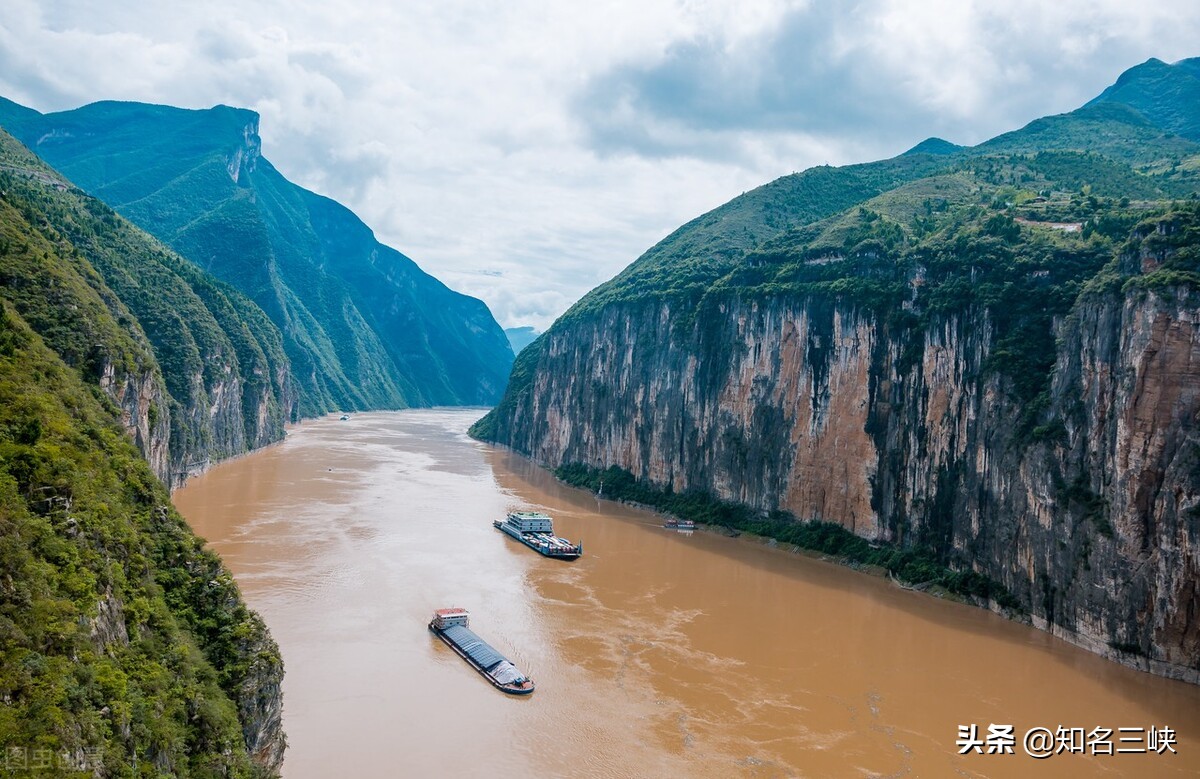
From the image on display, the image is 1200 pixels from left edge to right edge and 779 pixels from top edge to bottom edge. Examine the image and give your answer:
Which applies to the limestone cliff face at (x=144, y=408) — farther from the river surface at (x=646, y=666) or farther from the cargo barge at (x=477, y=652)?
the cargo barge at (x=477, y=652)

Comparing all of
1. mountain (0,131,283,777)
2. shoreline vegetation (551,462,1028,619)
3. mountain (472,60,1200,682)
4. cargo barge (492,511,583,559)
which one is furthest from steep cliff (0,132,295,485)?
shoreline vegetation (551,462,1028,619)

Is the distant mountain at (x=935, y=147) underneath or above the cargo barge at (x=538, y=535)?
above

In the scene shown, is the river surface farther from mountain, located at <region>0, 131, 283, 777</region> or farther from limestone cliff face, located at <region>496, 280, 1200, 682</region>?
mountain, located at <region>0, 131, 283, 777</region>

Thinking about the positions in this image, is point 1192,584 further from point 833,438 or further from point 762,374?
point 762,374

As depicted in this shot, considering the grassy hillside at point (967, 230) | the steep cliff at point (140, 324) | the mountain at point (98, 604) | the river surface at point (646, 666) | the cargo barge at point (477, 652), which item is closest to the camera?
the mountain at point (98, 604)

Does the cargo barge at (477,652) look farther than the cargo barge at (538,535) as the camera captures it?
No

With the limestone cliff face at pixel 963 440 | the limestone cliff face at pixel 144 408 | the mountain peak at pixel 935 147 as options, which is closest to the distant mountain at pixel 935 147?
the mountain peak at pixel 935 147

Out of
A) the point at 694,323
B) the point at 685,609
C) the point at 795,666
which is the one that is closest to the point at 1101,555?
the point at 795,666
